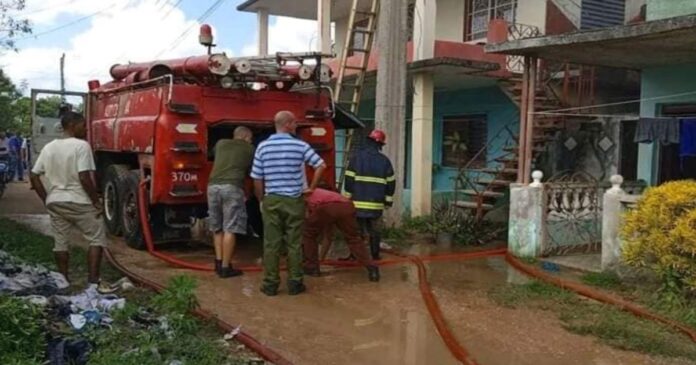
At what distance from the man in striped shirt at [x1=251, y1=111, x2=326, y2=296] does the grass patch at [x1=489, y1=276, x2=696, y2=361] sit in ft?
6.72

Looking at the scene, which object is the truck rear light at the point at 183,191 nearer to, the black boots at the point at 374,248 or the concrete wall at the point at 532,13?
the black boots at the point at 374,248

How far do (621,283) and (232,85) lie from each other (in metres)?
5.07

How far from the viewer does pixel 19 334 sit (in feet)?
13.7

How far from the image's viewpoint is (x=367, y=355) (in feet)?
16.8

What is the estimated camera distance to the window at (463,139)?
1454cm

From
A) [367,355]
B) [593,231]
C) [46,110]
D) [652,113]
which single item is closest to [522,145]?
[593,231]

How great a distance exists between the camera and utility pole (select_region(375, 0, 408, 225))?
10.5m

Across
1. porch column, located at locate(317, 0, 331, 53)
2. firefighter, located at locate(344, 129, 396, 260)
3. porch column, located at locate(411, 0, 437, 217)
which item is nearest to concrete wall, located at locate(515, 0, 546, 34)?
porch column, located at locate(411, 0, 437, 217)

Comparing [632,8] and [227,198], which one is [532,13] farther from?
[227,198]

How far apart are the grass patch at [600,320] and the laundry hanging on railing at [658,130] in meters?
2.45

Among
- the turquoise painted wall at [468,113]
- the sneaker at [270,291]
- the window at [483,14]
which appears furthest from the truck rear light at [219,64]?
the window at [483,14]

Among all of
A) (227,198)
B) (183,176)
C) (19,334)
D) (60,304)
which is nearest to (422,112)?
(183,176)

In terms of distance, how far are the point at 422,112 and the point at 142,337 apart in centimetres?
814

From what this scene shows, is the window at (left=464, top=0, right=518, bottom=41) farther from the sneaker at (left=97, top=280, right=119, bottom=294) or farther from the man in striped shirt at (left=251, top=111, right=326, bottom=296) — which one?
the sneaker at (left=97, top=280, right=119, bottom=294)
